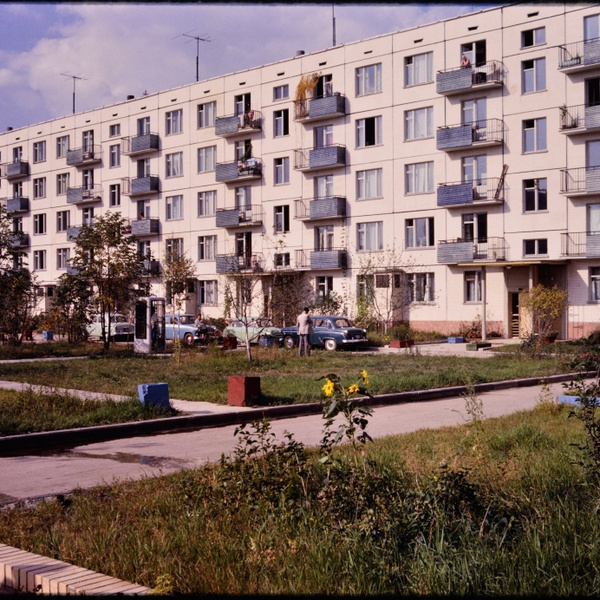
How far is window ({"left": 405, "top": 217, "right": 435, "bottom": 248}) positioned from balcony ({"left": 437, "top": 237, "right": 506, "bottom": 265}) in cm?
182

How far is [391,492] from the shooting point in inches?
231

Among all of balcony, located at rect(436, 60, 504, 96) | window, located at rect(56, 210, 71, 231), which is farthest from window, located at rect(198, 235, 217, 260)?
balcony, located at rect(436, 60, 504, 96)

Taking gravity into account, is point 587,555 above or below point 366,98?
below

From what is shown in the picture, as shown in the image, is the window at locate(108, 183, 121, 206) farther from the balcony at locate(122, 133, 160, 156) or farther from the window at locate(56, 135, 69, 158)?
the window at locate(56, 135, 69, 158)

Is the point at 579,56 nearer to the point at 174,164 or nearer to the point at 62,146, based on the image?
the point at 174,164

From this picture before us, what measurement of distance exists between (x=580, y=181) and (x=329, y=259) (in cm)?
1562

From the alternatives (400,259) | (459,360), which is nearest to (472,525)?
(459,360)

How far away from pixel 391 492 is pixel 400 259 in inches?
1704

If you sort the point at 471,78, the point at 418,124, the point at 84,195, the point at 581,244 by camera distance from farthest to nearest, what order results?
the point at 84,195, the point at 418,124, the point at 471,78, the point at 581,244

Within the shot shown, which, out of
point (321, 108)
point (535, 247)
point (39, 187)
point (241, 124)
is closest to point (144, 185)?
point (241, 124)

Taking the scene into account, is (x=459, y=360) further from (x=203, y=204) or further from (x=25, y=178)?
(x=25, y=178)

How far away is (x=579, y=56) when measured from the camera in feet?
135

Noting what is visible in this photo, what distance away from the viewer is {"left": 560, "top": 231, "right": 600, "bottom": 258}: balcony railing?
133 feet

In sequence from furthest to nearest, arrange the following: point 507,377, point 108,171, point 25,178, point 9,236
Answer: point 25,178 < point 108,171 < point 9,236 < point 507,377
